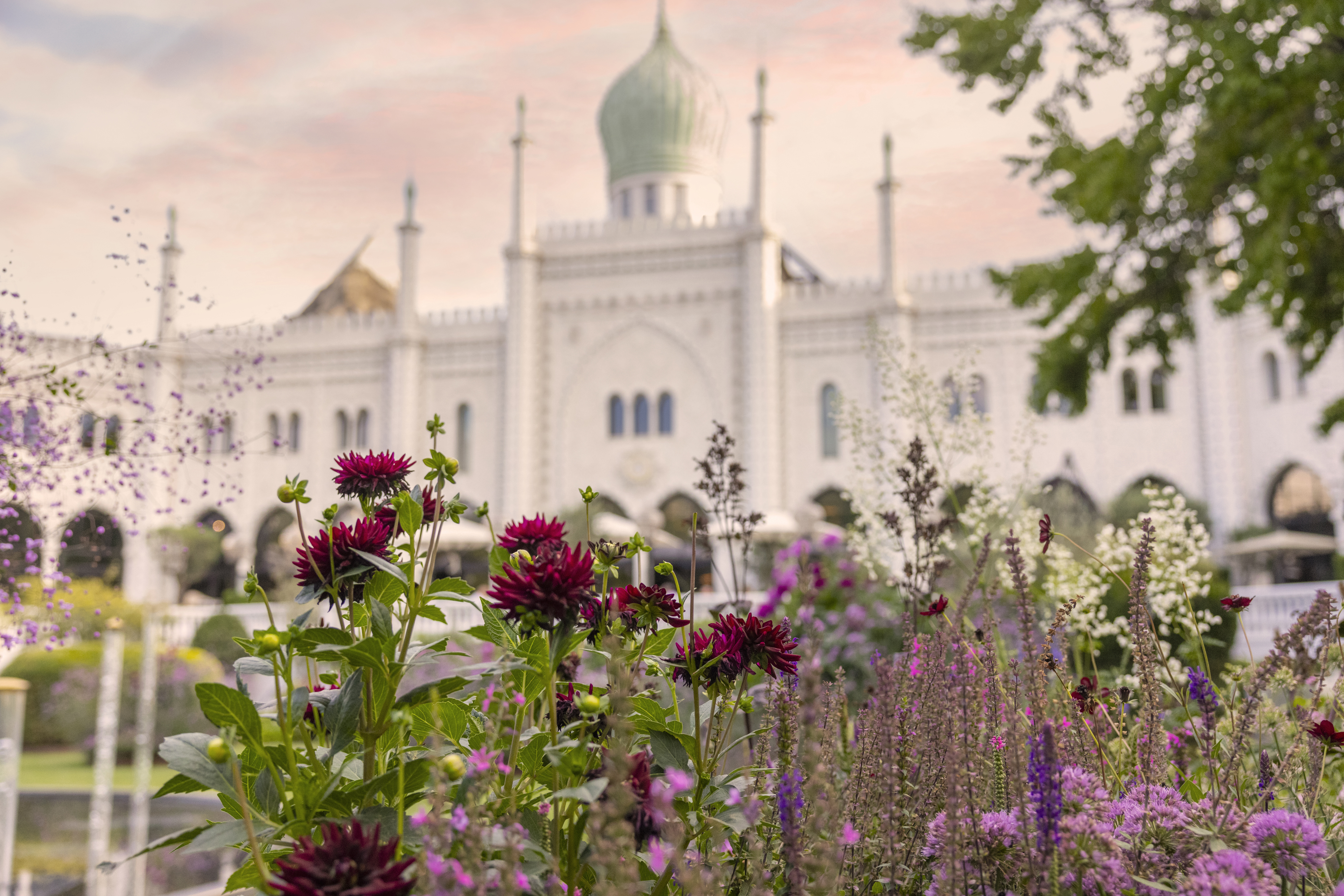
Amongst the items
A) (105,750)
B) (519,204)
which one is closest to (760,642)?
(105,750)

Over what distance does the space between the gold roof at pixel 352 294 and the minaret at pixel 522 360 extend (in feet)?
30.3

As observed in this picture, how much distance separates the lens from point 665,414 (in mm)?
23891

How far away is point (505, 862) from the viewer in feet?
3.27

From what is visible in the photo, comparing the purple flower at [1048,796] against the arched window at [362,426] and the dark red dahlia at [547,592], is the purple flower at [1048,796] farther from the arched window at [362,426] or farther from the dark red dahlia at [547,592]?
the arched window at [362,426]

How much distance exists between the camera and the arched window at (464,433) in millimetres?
24719

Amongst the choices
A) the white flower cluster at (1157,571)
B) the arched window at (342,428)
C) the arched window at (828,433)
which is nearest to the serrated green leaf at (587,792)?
the white flower cluster at (1157,571)

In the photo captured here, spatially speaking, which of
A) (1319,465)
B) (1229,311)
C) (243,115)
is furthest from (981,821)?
Answer: (1319,465)

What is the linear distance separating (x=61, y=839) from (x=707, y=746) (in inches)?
344

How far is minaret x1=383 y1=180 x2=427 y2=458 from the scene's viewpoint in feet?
81.8

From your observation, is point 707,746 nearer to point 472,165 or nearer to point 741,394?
point 472,165

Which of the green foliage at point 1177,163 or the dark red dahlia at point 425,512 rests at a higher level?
the green foliage at point 1177,163

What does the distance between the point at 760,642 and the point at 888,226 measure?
72.8 ft

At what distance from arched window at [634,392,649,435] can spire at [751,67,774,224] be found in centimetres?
519

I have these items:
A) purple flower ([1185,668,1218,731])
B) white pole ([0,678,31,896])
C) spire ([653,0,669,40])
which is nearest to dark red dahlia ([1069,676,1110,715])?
purple flower ([1185,668,1218,731])
